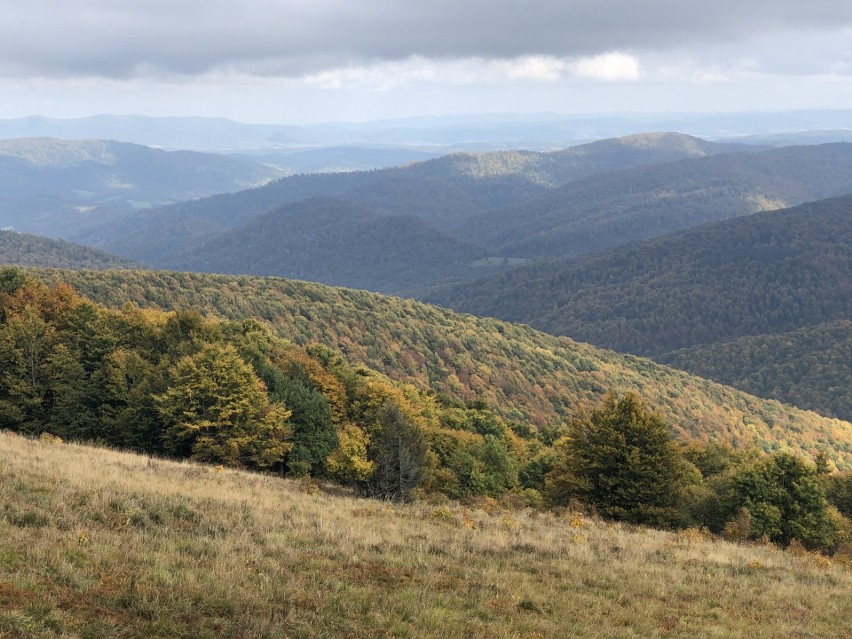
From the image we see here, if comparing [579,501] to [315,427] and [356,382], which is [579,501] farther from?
[356,382]

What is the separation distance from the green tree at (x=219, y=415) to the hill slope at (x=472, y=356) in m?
54.6

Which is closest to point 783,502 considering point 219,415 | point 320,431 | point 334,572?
point 320,431

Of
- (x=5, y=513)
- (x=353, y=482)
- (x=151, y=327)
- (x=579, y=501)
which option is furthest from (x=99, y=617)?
(x=151, y=327)

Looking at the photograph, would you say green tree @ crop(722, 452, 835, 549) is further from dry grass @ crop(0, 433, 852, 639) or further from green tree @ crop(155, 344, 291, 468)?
green tree @ crop(155, 344, 291, 468)

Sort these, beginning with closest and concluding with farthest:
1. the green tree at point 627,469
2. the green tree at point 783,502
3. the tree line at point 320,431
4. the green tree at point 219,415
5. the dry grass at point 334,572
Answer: the dry grass at point 334,572, the green tree at point 783,502, the tree line at point 320,431, the green tree at point 627,469, the green tree at point 219,415

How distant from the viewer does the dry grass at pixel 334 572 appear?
33.2ft

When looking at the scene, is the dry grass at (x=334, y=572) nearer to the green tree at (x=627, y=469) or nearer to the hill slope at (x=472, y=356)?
the green tree at (x=627, y=469)

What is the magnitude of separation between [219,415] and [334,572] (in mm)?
22962

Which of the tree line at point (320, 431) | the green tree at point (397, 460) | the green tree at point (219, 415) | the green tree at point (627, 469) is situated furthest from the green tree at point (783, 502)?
the green tree at point (219, 415)

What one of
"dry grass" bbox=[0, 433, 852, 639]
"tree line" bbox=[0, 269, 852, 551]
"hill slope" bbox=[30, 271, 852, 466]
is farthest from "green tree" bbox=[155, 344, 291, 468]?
"hill slope" bbox=[30, 271, 852, 466]

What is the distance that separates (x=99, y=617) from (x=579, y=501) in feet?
85.5

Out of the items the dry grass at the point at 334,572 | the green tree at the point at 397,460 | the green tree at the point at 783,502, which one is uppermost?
the dry grass at the point at 334,572

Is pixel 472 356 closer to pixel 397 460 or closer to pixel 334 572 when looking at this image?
pixel 397 460

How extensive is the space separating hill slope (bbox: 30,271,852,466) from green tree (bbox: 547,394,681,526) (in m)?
59.3
